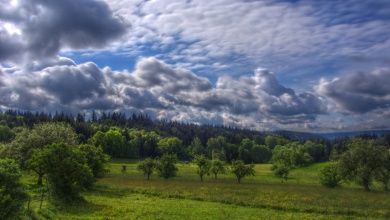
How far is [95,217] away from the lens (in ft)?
145

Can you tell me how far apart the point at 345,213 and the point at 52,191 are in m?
40.6

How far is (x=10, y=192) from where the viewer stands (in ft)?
110

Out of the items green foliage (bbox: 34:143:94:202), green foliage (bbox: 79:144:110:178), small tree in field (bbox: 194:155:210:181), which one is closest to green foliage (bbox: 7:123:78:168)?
green foliage (bbox: 79:144:110:178)

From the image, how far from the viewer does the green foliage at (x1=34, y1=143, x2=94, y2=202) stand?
57.5 metres

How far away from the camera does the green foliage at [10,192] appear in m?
32.4

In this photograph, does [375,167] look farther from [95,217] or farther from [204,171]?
[95,217]

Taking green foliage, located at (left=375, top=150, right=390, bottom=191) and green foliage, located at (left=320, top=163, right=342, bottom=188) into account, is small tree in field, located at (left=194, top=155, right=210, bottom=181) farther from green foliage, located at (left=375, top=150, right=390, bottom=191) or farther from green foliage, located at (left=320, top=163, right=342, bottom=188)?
green foliage, located at (left=375, top=150, right=390, bottom=191)

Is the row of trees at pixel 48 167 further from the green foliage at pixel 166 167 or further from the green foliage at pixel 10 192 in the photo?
the green foliage at pixel 166 167

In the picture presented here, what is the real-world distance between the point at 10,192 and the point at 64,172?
25.8 metres

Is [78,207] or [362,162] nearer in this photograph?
[78,207]

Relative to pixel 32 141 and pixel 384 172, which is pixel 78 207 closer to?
pixel 32 141

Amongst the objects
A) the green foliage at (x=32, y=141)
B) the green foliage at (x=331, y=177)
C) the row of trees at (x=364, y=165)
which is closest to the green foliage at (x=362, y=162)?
the row of trees at (x=364, y=165)

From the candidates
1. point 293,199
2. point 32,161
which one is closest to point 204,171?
point 293,199

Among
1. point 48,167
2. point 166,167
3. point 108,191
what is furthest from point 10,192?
point 166,167
